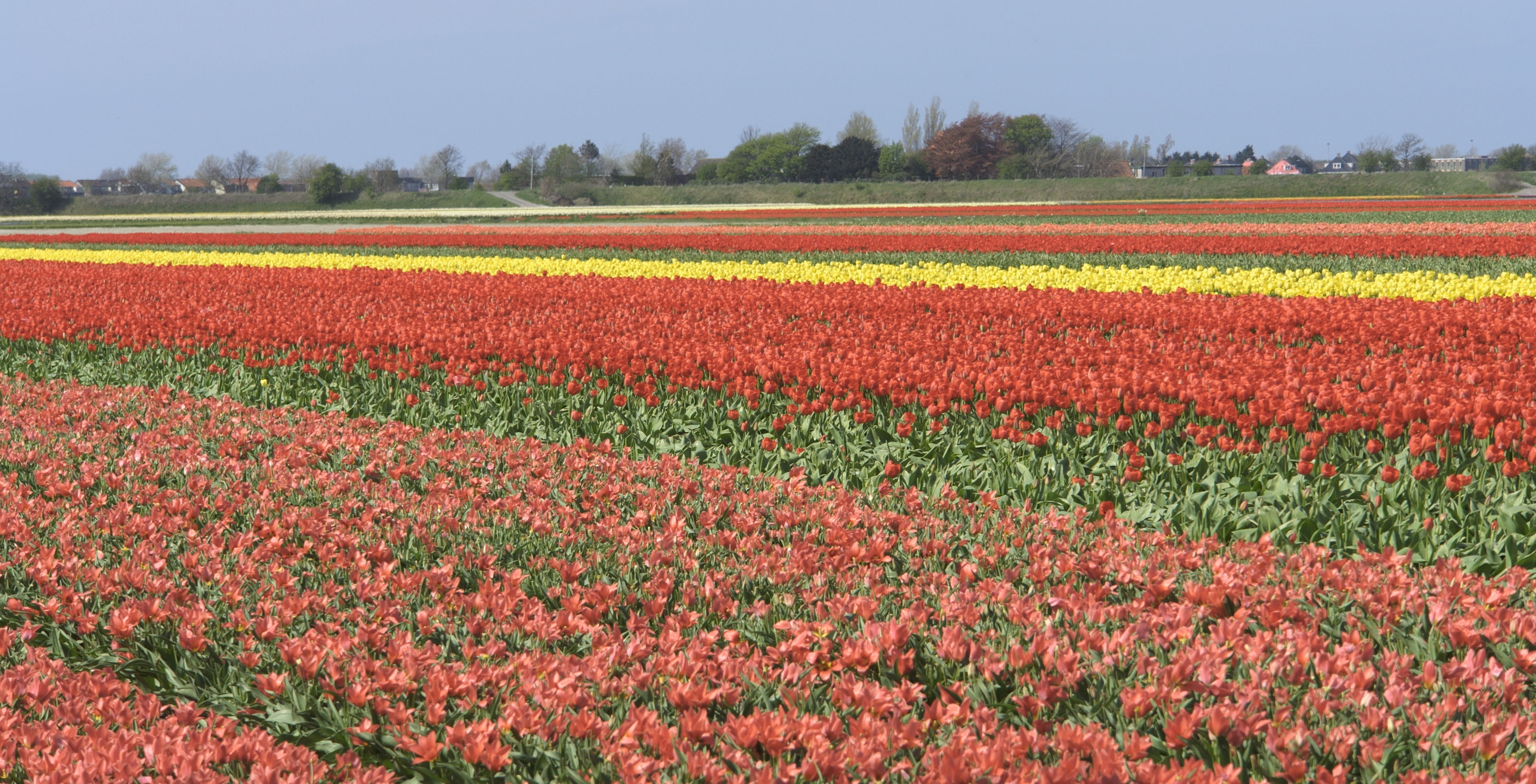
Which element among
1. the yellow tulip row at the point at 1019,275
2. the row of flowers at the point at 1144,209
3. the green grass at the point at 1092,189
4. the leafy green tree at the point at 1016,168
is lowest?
the yellow tulip row at the point at 1019,275

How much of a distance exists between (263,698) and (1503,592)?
4019 mm

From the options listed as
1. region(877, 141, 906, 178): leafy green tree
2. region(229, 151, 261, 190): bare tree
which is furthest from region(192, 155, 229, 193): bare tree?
region(877, 141, 906, 178): leafy green tree

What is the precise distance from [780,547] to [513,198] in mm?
95216

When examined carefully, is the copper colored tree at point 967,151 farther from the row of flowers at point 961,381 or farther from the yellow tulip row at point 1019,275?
the row of flowers at point 961,381

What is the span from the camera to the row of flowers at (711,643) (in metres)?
2.83

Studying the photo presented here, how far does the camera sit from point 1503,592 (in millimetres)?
3729

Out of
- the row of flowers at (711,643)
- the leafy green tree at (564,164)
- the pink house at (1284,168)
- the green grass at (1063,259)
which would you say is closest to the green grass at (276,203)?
the leafy green tree at (564,164)

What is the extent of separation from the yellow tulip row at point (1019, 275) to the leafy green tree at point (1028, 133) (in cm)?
9243

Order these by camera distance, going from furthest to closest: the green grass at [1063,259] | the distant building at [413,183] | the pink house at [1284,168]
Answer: the distant building at [413,183]
the pink house at [1284,168]
the green grass at [1063,259]

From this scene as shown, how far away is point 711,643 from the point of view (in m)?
3.48

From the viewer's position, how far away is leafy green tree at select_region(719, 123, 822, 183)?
106 m

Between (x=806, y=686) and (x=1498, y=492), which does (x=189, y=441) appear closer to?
(x=806, y=686)

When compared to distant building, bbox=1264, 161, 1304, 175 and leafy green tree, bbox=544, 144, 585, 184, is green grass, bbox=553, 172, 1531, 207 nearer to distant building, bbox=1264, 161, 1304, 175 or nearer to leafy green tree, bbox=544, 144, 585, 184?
leafy green tree, bbox=544, 144, 585, 184

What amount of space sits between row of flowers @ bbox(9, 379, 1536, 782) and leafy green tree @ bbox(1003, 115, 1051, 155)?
109677mm
